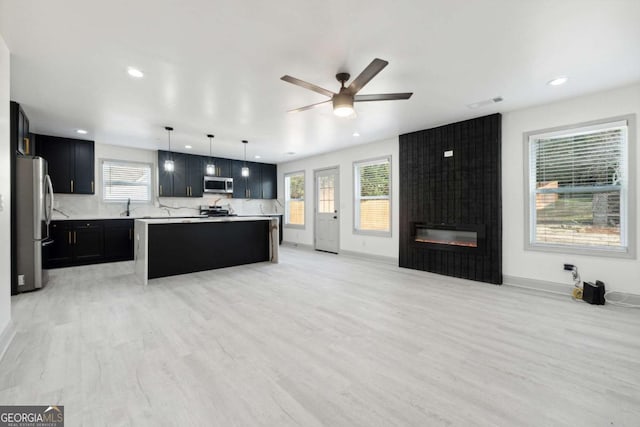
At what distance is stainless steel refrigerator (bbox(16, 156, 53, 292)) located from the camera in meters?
3.67

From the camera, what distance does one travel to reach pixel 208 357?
2154mm

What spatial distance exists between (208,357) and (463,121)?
4824mm

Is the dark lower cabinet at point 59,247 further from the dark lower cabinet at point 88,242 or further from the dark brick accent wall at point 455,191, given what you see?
the dark brick accent wall at point 455,191

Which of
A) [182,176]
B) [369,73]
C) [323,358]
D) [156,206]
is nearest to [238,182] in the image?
[182,176]

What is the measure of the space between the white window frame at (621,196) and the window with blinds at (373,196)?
2.41 meters

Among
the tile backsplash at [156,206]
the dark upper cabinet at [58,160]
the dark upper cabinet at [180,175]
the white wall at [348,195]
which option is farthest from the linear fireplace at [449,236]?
the dark upper cabinet at [58,160]

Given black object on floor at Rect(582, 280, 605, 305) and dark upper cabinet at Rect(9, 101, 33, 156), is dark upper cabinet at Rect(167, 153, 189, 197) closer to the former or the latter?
dark upper cabinet at Rect(9, 101, 33, 156)

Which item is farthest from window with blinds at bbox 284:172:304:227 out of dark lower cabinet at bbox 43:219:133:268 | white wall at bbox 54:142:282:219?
dark lower cabinet at bbox 43:219:133:268

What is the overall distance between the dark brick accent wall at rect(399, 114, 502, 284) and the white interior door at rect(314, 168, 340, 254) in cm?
195

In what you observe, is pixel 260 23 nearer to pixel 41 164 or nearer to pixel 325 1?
pixel 325 1

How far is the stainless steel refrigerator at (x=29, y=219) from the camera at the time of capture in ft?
12.0

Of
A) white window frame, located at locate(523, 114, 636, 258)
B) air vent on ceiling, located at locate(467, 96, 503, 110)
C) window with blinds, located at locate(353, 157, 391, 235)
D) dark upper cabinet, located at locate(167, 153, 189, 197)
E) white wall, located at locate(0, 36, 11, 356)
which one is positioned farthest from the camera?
dark upper cabinet, located at locate(167, 153, 189, 197)

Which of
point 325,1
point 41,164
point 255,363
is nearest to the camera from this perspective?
point 325,1

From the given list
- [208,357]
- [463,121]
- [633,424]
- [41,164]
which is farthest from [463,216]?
[41,164]
